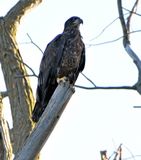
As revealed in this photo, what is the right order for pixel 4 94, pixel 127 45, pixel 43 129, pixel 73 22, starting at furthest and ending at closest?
pixel 73 22 → pixel 4 94 → pixel 127 45 → pixel 43 129

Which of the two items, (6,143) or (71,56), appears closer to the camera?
(6,143)

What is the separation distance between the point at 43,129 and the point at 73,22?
4.19 metres

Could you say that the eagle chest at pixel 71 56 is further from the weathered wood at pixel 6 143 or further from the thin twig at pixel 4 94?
the weathered wood at pixel 6 143

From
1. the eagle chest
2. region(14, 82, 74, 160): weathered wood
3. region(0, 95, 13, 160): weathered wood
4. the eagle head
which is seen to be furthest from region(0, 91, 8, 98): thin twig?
region(14, 82, 74, 160): weathered wood

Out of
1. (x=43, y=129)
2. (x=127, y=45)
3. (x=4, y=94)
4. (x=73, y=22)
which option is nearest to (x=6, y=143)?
(x=4, y=94)

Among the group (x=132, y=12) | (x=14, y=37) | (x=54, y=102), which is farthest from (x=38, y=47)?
(x=14, y=37)

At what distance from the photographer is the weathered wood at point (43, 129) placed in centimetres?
324

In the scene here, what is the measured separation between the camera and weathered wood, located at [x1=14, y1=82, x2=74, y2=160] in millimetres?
3236

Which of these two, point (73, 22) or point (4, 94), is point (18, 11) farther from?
point (4, 94)

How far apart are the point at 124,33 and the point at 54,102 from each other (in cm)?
73

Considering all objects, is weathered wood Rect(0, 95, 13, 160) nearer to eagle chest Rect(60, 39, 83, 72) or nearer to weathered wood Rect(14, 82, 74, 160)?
eagle chest Rect(60, 39, 83, 72)

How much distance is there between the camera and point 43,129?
10.8 ft

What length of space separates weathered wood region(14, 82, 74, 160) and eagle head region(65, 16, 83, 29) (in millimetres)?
3925

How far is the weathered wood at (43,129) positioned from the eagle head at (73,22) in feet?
12.9
